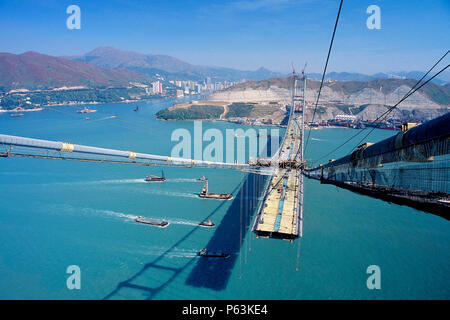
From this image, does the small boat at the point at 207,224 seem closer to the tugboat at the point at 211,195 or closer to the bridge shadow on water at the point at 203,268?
the bridge shadow on water at the point at 203,268

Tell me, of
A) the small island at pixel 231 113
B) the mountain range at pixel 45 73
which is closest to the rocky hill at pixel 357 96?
the small island at pixel 231 113

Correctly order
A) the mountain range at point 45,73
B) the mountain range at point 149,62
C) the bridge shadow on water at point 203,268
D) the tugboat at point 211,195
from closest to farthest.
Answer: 1. the bridge shadow on water at point 203,268
2. the tugboat at point 211,195
3. the mountain range at point 45,73
4. the mountain range at point 149,62

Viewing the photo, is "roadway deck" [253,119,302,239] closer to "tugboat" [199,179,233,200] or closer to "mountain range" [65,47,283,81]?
"tugboat" [199,179,233,200]

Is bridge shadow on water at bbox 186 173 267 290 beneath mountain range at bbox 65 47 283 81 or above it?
beneath

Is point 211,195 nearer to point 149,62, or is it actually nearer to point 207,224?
point 207,224

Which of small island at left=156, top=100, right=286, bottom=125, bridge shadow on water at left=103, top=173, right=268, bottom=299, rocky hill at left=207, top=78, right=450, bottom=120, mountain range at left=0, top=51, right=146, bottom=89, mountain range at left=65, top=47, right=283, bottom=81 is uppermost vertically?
mountain range at left=65, top=47, right=283, bottom=81

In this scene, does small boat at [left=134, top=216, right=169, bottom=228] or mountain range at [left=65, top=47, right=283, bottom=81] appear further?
mountain range at [left=65, top=47, right=283, bottom=81]

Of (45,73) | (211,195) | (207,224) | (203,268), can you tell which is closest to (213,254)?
(203,268)

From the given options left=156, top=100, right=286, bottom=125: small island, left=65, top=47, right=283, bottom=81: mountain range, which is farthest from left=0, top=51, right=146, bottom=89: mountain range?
left=65, top=47, right=283, bottom=81: mountain range
